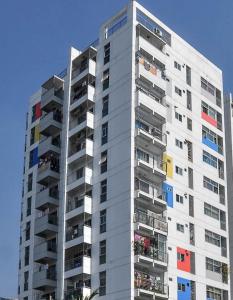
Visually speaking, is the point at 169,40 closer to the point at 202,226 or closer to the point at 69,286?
the point at 202,226

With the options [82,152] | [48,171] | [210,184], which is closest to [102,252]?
[82,152]

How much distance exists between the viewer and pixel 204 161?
85.2 metres

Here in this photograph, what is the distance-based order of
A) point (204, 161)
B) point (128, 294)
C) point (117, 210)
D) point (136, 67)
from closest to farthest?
point (128, 294) < point (117, 210) < point (136, 67) < point (204, 161)

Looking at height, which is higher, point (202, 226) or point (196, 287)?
point (202, 226)

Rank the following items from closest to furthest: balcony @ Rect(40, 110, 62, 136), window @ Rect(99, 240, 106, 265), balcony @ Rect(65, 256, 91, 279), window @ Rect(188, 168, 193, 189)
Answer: window @ Rect(99, 240, 106, 265), balcony @ Rect(65, 256, 91, 279), window @ Rect(188, 168, 193, 189), balcony @ Rect(40, 110, 62, 136)

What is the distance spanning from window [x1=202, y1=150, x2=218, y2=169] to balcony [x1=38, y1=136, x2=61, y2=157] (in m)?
18.4

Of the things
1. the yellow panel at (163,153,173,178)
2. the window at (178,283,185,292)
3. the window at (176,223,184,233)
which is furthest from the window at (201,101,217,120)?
the window at (178,283,185,292)

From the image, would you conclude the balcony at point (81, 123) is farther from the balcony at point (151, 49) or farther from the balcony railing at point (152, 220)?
the balcony railing at point (152, 220)

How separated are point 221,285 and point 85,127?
25.0 metres

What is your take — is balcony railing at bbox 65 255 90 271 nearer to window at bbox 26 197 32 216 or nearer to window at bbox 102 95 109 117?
window at bbox 26 197 32 216

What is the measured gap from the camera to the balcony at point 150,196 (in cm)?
7356

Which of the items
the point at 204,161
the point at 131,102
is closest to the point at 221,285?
the point at 204,161

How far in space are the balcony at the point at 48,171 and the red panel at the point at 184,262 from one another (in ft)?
58.3

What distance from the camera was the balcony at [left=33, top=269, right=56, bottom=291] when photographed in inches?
3068
